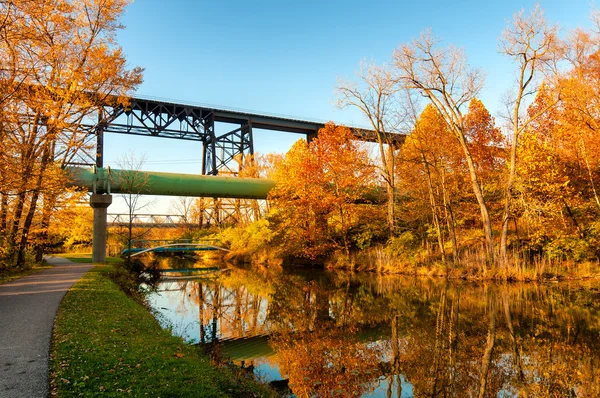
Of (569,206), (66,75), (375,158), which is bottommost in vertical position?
(569,206)

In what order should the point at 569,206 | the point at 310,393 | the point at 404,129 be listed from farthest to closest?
1. the point at 404,129
2. the point at 569,206
3. the point at 310,393

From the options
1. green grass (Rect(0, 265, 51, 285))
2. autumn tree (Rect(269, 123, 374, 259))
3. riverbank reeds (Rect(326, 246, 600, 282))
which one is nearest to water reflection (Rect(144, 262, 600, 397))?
riverbank reeds (Rect(326, 246, 600, 282))

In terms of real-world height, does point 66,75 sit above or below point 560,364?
above

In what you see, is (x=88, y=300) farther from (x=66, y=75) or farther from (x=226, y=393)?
(x=66, y=75)

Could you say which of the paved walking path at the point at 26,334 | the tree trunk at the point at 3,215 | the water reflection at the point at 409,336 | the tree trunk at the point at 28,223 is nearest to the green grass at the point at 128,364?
the paved walking path at the point at 26,334

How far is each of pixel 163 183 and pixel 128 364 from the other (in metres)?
21.4

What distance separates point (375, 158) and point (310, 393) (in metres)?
22.6

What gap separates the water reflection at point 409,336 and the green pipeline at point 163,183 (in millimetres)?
10103

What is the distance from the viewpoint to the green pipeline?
891 inches

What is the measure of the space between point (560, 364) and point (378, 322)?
4446 millimetres

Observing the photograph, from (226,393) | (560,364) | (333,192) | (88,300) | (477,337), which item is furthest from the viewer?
(333,192)

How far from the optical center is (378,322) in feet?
34.1

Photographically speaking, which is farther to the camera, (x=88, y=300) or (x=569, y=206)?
(x=569, y=206)

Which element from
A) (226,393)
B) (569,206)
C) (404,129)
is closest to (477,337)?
(226,393)
